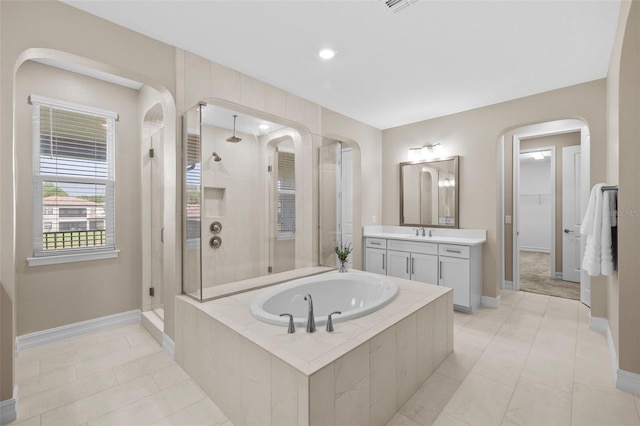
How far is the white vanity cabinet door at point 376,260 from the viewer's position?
4.11 metres

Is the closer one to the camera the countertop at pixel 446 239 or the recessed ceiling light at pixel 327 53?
the recessed ceiling light at pixel 327 53

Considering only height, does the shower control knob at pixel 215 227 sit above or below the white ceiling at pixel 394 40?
below

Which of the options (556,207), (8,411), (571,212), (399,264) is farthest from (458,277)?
(8,411)

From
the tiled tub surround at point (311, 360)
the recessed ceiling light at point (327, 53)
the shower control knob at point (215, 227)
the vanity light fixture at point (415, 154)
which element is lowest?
the tiled tub surround at point (311, 360)

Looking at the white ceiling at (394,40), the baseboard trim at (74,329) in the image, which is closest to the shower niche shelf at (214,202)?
the white ceiling at (394,40)

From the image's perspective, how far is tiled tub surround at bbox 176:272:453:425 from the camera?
4.46 ft

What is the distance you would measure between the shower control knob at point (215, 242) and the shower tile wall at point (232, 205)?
0.10 ft

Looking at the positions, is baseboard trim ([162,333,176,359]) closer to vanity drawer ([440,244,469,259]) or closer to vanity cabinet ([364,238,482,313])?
vanity cabinet ([364,238,482,313])

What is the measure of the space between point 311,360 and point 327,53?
2.33 metres

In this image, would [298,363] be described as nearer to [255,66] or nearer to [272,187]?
[272,187]

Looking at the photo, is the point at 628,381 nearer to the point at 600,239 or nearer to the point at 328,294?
the point at 600,239

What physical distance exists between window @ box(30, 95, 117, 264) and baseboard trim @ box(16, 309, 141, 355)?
704mm

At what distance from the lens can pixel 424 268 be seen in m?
3.72

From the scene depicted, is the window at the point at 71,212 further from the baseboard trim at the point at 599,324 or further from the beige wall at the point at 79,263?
the baseboard trim at the point at 599,324
